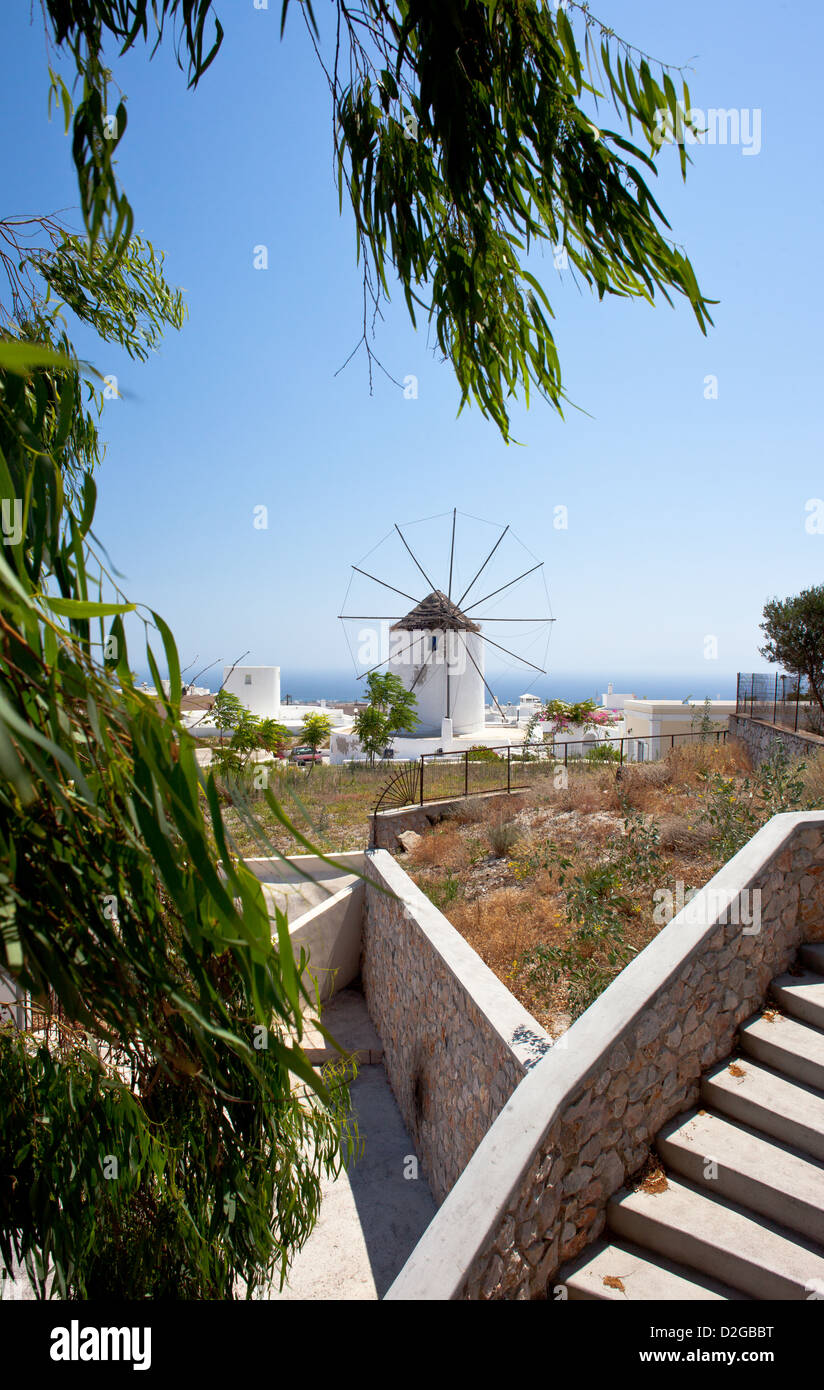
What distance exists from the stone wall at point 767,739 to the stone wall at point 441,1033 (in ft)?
15.9

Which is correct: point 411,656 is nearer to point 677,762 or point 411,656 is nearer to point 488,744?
point 488,744

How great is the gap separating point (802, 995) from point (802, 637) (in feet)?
41.1

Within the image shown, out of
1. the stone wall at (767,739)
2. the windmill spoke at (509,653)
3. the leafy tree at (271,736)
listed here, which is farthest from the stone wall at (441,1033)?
the windmill spoke at (509,653)

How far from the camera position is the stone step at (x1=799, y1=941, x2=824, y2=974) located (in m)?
4.23

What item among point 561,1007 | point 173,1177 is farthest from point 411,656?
point 173,1177

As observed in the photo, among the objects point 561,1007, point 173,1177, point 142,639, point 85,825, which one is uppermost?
point 142,639

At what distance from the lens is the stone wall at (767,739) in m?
9.72

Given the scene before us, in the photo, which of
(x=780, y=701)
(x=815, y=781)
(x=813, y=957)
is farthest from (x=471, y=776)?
(x=813, y=957)

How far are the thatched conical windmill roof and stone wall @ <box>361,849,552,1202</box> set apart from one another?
20037 millimetres

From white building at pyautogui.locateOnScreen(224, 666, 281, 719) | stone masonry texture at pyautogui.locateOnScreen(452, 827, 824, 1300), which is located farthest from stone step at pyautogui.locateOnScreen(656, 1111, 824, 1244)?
white building at pyautogui.locateOnScreen(224, 666, 281, 719)

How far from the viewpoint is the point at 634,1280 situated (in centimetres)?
293
